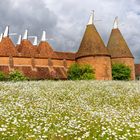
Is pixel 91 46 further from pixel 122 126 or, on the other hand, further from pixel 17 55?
pixel 122 126

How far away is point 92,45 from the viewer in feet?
164

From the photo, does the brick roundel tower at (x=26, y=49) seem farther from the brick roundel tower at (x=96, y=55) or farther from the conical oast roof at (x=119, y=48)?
the conical oast roof at (x=119, y=48)

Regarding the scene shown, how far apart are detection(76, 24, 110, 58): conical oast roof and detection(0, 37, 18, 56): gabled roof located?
35.2 ft

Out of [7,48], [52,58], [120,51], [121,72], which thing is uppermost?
[7,48]

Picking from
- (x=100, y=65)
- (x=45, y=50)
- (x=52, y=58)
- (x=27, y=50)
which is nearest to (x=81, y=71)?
(x=100, y=65)

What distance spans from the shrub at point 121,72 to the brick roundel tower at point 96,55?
11.4ft

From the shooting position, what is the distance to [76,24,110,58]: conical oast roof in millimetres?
49781

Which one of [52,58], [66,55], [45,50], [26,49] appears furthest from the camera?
[66,55]

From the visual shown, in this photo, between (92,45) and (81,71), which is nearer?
(81,71)

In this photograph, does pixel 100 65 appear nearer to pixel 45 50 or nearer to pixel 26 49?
pixel 45 50

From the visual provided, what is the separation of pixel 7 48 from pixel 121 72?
19799mm

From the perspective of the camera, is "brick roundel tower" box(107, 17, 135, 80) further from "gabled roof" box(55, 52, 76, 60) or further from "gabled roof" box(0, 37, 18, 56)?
"gabled roof" box(0, 37, 18, 56)

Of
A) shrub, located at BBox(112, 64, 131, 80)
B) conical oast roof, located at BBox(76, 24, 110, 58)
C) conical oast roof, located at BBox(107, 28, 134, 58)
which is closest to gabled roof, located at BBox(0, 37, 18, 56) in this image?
conical oast roof, located at BBox(76, 24, 110, 58)

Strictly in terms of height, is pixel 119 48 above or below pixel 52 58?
above
